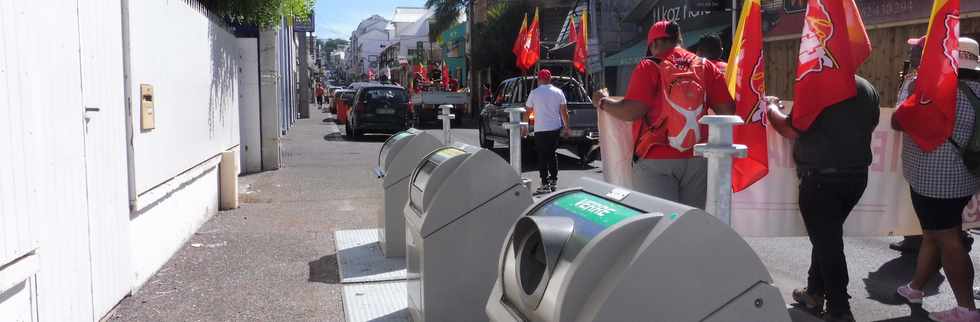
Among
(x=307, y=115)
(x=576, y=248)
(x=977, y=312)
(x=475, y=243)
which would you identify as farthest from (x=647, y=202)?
(x=307, y=115)

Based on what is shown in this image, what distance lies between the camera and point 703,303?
2.40 metres

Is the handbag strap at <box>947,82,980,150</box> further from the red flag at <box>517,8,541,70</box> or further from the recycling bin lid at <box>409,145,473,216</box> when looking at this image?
the red flag at <box>517,8,541,70</box>

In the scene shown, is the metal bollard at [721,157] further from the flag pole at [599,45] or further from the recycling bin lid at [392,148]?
the flag pole at [599,45]

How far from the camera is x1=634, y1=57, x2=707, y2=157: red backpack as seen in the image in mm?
4477

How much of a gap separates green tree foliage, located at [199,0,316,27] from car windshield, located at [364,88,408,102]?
34.7 ft

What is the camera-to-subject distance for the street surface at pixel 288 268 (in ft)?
17.7

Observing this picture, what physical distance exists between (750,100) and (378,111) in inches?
720

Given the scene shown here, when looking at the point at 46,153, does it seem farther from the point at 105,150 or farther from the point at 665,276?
the point at 665,276

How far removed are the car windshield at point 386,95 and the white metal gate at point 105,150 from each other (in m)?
17.1

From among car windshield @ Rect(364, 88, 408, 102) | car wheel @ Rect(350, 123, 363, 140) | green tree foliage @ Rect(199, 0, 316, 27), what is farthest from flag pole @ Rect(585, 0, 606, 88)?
green tree foliage @ Rect(199, 0, 316, 27)

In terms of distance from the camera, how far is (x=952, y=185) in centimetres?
481

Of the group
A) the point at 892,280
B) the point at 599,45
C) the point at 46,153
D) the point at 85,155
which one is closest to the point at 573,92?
the point at 892,280

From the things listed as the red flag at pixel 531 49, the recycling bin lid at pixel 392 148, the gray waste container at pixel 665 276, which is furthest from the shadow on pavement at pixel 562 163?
the gray waste container at pixel 665 276

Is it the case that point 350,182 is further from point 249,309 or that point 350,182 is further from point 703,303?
point 703,303
